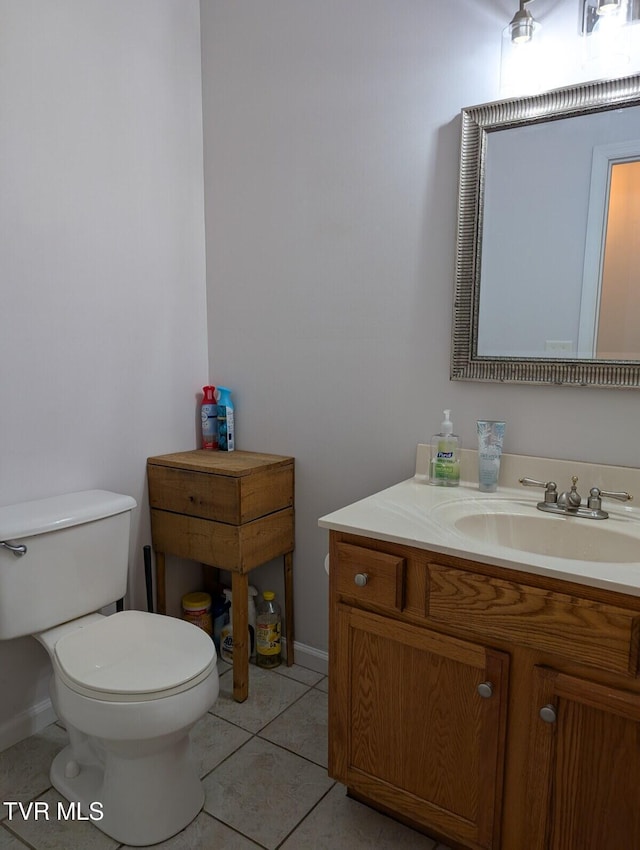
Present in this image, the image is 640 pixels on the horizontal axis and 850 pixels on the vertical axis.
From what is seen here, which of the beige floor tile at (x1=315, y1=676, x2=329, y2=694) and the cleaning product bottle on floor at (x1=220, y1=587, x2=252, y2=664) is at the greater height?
the cleaning product bottle on floor at (x1=220, y1=587, x2=252, y2=664)

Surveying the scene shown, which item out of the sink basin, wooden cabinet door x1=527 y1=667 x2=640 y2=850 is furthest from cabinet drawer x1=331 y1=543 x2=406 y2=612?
wooden cabinet door x1=527 y1=667 x2=640 y2=850

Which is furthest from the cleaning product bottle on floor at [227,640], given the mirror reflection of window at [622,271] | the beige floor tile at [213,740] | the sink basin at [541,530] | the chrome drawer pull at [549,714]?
the mirror reflection of window at [622,271]

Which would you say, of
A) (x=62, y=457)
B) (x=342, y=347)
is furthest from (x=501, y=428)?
(x=62, y=457)

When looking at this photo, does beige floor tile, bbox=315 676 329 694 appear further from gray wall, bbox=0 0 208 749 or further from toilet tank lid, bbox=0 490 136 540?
toilet tank lid, bbox=0 490 136 540

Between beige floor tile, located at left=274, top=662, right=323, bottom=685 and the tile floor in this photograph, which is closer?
the tile floor

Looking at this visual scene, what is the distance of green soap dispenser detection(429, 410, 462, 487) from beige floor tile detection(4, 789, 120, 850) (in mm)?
1253

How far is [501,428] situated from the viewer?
159 centimetres

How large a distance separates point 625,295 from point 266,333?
118 cm

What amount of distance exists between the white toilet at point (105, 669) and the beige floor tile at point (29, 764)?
5cm

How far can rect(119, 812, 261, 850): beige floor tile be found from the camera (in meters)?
1.37

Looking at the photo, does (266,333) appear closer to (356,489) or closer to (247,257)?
(247,257)

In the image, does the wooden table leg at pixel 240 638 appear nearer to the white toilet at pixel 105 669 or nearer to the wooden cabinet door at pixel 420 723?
the white toilet at pixel 105 669

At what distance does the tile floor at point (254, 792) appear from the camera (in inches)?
54.7

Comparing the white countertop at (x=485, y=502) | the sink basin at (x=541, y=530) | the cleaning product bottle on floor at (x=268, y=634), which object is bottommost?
the cleaning product bottle on floor at (x=268, y=634)
